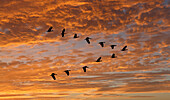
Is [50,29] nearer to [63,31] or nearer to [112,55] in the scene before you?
[63,31]

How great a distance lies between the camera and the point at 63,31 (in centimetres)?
4362

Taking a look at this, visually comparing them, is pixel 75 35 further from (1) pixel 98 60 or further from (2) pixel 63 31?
(1) pixel 98 60

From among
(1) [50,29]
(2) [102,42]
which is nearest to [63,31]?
(1) [50,29]

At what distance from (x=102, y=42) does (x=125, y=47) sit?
14.4ft

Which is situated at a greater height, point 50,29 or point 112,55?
point 50,29

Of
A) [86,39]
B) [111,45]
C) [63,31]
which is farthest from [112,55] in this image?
[63,31]

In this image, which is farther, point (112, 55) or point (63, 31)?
point (112, 55)

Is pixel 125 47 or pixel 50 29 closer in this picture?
pixel 50 29

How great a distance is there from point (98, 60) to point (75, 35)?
6291 mm

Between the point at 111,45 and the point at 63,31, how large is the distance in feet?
32.7

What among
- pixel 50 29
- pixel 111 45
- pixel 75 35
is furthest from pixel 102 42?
pixel 50 29

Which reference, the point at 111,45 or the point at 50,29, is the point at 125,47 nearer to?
the point at 111,45

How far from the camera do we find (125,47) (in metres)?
47.7

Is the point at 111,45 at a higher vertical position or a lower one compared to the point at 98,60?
higher
